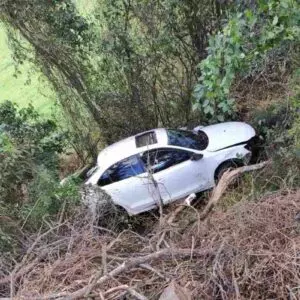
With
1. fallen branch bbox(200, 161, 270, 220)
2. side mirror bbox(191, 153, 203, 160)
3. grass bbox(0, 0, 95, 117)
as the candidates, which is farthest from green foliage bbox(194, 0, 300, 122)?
grass bbox(0, 0, 95, 117)

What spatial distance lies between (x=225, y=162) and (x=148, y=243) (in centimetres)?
356

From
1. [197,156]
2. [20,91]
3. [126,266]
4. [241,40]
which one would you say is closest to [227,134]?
[197,156]

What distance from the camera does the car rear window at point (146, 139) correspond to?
29.8ft

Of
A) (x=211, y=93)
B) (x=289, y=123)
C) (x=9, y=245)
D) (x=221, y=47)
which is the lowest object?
(x=289, y=123)

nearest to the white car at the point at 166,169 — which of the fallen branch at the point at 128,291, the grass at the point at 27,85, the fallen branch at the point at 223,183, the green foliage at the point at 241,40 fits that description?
the fallen branch at the point at 223,183

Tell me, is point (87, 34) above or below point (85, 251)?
above

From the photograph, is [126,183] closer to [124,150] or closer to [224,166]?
[124,150]

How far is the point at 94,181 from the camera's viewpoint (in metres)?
8.80

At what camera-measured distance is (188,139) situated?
30.3ft

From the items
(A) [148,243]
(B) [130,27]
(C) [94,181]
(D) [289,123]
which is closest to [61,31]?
(B) [130,27]

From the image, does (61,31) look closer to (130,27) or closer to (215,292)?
(130,27)

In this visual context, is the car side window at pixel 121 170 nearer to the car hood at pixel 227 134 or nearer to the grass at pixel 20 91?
the car hood at pixel 227 134

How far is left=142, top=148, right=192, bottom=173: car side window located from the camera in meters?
8.84

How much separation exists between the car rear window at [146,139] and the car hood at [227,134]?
1.04 m
